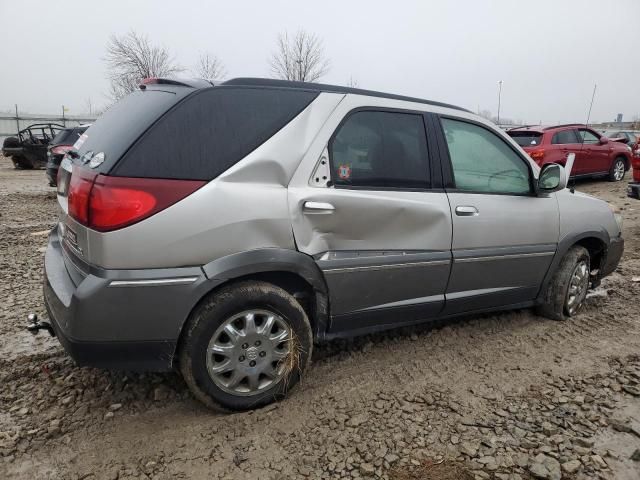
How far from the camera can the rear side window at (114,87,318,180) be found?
7.26ft

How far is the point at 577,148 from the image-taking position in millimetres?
11617

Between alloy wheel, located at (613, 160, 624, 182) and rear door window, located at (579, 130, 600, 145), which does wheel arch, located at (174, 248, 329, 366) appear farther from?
alloy wheel, located at (613, 160, 624, 182)

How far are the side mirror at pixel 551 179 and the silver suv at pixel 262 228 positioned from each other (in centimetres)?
28

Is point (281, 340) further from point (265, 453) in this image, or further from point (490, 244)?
point (490, 244)

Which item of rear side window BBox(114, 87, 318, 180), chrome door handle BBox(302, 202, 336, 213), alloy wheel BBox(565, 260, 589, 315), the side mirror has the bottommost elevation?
alloy wheel BBox(565, 260, 589, 315)

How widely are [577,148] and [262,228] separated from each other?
11.7m

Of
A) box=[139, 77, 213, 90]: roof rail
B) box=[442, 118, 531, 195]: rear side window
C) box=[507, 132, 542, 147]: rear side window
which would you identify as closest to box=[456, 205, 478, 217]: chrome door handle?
A: box=[442, 118, 531, 195]: rear side window

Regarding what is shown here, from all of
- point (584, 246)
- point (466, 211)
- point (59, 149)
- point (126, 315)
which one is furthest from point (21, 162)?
point (584, 246)

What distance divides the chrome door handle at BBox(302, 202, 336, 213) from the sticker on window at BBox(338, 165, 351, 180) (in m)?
0.22

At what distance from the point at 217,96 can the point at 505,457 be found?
234 cm

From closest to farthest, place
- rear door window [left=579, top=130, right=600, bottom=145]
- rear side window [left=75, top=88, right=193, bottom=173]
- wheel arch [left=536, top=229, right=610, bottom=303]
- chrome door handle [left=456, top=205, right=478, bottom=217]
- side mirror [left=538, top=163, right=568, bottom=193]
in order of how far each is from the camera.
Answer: rear side window [left=75, top=88, right=193, bottom=173]
chrome door handle [left=456, top=205, right=478, bottom=217]
side mirror [left=538, top=163, right=568, bottom=193]
wheel arch [left=536, top=229, right=610, bottom=303]
rear door window [left=579, top=130, right=600, bottom=145]

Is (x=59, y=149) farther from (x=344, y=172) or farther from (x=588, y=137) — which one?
(x=588, y=137)

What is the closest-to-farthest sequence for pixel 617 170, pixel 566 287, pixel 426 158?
pixel 426 158 → pixel 566 287 → pixel 617 170

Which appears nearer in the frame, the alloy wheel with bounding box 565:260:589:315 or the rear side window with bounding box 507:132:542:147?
the alloy wheel with bounding box 565:260:589:315
